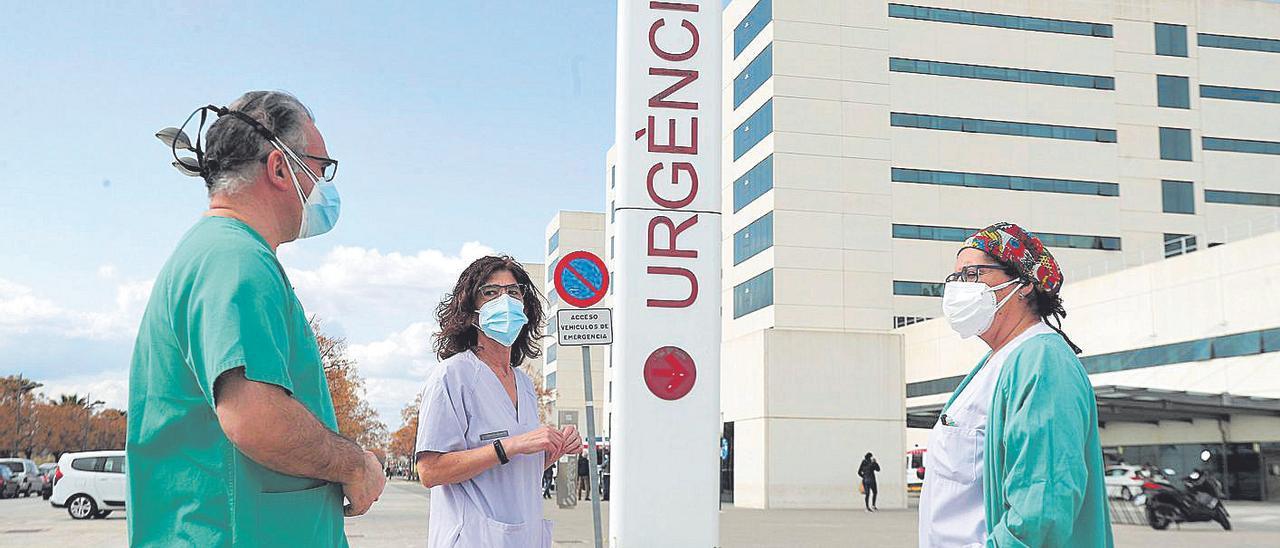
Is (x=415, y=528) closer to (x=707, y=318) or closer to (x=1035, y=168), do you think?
(x=707, y=318)

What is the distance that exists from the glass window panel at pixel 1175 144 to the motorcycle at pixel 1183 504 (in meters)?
29.1

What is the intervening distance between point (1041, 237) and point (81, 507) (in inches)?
1414

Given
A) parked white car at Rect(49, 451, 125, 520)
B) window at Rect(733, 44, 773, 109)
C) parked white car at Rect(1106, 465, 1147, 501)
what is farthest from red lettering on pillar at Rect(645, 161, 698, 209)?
window at Rect(733, 44, 773, 109)

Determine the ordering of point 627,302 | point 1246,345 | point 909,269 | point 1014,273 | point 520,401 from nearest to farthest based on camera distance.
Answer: point 1014,273 → point 520,401 → point 627,302 → point 1246,345 → point 909,269

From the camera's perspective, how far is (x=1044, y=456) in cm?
369

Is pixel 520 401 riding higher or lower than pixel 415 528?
higher

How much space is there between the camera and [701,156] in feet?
24.6

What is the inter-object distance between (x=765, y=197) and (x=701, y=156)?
38206 millimetres

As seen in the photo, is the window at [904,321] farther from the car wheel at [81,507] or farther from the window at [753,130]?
the car wheel at [81,507]

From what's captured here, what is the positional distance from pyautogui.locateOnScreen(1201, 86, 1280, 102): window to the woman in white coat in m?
53.6

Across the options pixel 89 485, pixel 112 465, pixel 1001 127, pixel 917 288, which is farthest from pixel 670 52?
pixel 1001 127

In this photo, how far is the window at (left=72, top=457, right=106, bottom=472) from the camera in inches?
1128

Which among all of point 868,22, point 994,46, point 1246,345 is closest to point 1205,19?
point 994,46

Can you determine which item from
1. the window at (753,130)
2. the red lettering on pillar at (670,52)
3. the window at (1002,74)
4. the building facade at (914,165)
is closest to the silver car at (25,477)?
the building facade at (914,165)
